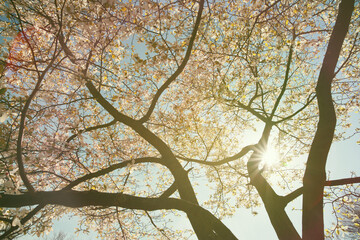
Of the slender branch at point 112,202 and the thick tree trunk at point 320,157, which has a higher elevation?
the thick tree trunk at point 320,157

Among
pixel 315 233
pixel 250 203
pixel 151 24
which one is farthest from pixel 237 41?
pixel 250 203

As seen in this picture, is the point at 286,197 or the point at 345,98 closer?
the point at 286,197

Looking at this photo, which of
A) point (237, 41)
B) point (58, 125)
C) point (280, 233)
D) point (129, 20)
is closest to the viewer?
point (129, 20)

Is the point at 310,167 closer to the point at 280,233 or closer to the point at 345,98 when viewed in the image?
the point at 280,233

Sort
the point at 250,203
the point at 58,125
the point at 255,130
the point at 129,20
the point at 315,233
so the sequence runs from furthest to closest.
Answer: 1. the point at 255,130
2. the point at 250,203
3. the point at 58,125
4. the point at 129,20
5. the point at 315,233

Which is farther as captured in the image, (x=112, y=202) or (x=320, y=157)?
(x=112, y=202)

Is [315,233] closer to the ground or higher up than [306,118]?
closer to the ground

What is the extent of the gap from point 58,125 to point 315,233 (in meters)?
6.57

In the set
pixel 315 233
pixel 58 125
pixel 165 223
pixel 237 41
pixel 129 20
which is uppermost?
pixel 237 41

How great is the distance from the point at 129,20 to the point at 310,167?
14.6 feet

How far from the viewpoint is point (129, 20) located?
12.5 feet

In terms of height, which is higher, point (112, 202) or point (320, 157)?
point (320, 157)

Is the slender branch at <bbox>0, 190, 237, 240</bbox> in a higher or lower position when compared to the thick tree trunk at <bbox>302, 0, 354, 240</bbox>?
lower

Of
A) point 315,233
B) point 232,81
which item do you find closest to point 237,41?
point 232,81
